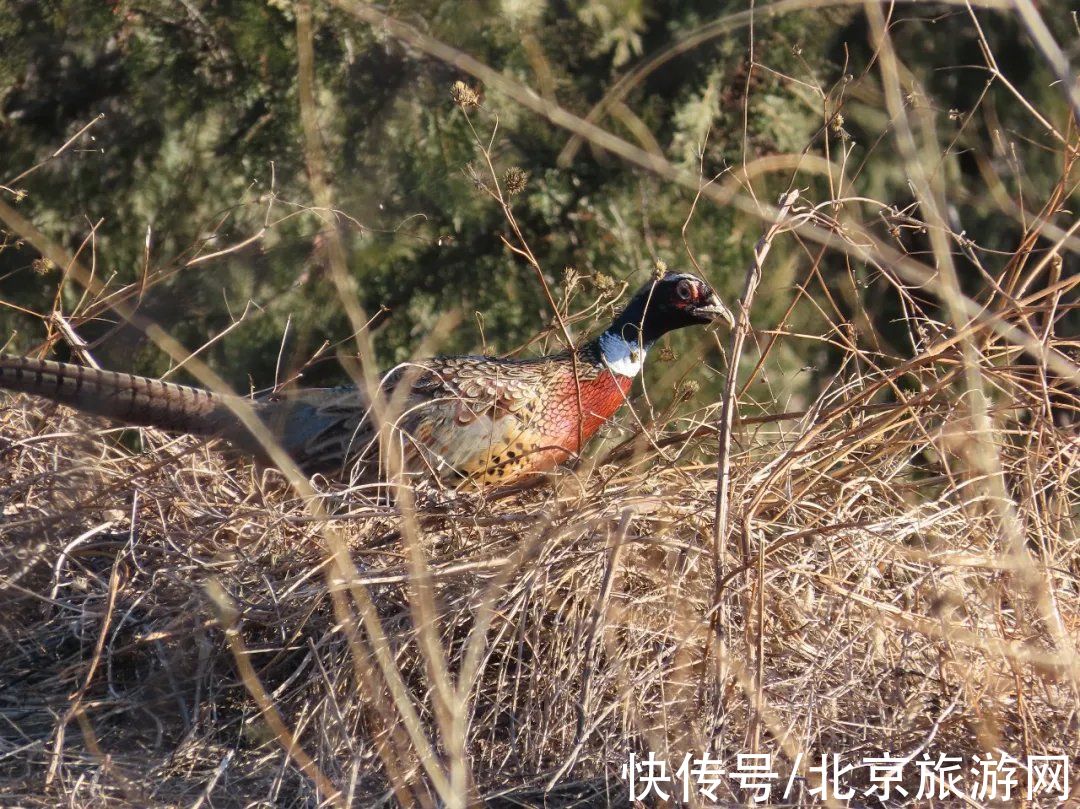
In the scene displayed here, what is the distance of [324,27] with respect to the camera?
6016mm

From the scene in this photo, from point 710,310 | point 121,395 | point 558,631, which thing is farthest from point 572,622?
point 710,310

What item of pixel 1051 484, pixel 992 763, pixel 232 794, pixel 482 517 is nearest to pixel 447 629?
pixel 482 517

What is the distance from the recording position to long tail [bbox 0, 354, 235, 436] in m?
3.91

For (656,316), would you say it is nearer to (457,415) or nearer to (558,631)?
(457,415)

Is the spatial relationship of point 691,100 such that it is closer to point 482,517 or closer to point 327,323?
point 327,323

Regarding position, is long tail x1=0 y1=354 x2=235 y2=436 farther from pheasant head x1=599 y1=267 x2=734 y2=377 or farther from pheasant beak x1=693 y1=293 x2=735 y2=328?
pheasant beak x1=693 y1=293 x2=735 y2=328

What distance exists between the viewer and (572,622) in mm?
3266

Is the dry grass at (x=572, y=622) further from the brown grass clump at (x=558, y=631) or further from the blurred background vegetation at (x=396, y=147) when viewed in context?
the blurred background vegetation at (x=396, y=147)

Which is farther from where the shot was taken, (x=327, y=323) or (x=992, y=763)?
(x=327, y=323)

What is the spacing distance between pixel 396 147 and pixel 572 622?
3282 millimetres

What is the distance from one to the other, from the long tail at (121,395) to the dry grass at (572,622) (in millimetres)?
199

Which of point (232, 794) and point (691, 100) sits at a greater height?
point (691, 100)

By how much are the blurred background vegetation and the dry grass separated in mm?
2291

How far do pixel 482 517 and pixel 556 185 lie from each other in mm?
2882
